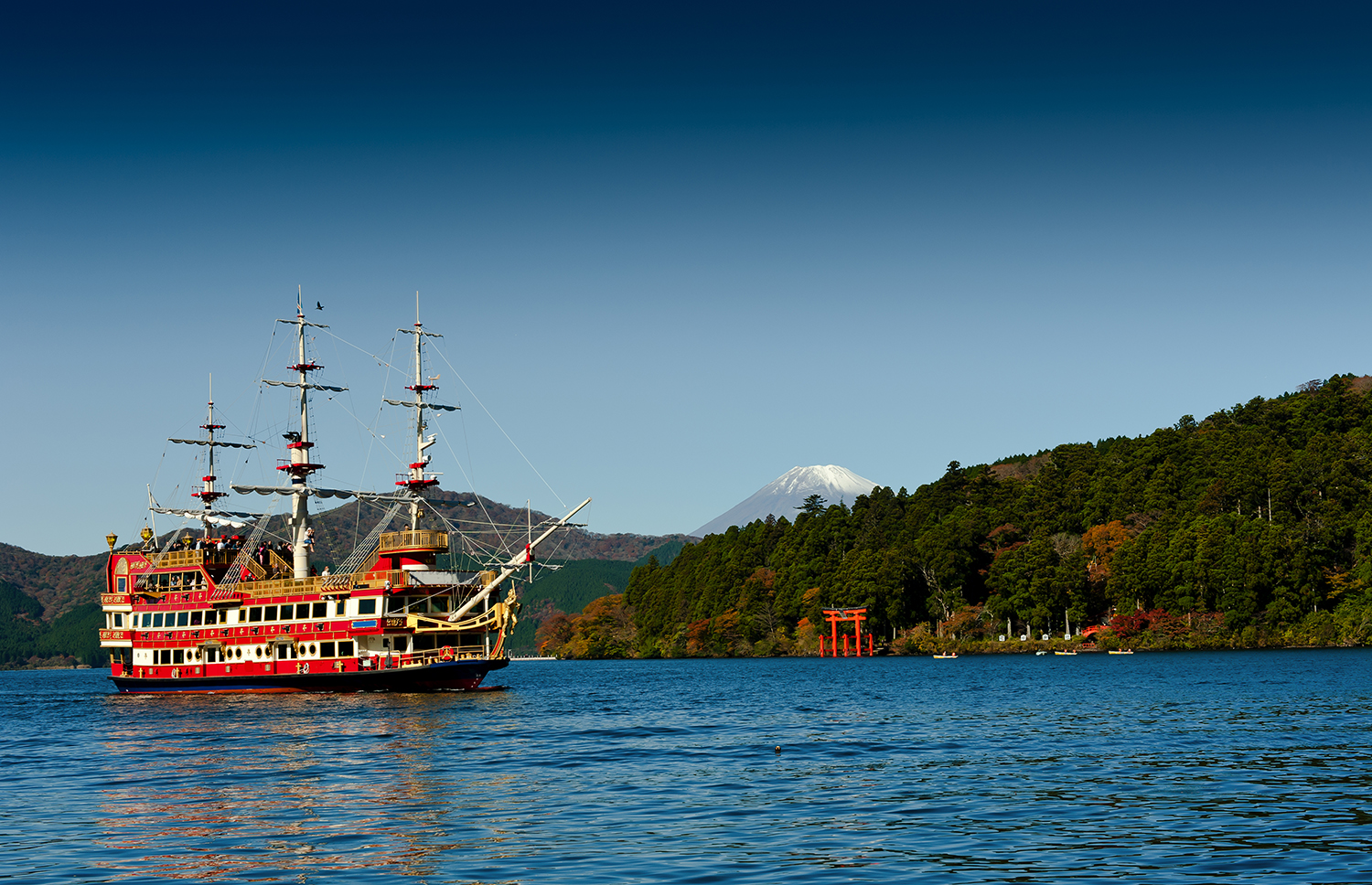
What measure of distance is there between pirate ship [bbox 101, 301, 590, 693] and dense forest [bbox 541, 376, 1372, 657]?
86795 mm

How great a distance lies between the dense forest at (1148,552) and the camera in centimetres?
13862

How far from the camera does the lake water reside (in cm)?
2348

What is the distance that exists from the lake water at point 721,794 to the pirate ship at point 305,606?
1567 centimetres

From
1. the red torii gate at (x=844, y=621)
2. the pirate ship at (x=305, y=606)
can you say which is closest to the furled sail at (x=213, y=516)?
the pirate ship at (x=305, y=606)

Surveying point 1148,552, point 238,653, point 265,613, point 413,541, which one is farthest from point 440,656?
point 1148,552

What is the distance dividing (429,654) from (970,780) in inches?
2159

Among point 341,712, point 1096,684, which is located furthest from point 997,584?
point 341,712

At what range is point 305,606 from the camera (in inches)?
3378

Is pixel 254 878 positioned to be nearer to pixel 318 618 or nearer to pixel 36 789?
pixel 36 789

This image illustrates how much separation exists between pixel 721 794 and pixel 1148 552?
5125 inches

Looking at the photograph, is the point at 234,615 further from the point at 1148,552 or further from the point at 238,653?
the point at 1148,552

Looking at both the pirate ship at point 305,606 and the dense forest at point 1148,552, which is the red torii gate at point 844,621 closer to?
the dense forest at point 1148,552

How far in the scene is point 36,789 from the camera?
37562mm

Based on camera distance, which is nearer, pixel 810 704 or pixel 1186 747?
pixel 1186 747
